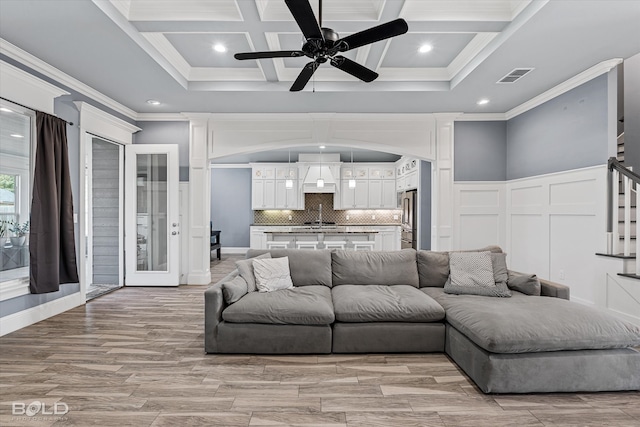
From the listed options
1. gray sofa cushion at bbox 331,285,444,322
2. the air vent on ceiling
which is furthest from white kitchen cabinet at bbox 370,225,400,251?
gray sofa cushion at bbox 331,285,444,322

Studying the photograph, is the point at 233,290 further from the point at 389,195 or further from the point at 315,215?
the point at 389,195

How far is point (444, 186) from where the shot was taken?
18.4 ft

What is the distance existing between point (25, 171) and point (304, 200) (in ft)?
22.3

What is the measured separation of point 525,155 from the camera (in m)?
5.08

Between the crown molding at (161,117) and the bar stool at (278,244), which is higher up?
the crown molding at (161,117)

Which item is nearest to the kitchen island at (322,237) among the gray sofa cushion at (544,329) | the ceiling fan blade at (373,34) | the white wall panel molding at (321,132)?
the white wall panel molding at (321,132)

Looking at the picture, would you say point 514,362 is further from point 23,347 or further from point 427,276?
point 23,347

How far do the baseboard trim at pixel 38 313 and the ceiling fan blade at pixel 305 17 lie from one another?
3936 mm

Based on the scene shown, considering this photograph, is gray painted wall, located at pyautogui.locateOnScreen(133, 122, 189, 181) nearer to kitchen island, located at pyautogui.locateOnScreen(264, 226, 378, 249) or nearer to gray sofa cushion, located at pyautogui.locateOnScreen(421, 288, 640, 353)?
kitchen island, located at pyautogui.locateOnScreen(264, 226, 378, 249)

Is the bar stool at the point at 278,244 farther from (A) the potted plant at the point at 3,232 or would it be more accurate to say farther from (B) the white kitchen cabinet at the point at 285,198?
(A) the potted plant at the point at 3,232

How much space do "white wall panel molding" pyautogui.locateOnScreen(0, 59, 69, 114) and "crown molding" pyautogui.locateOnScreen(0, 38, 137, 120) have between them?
0.07 m

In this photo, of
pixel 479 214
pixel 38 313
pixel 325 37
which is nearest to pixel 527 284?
pixel 479 214

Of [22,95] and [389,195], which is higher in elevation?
[22,95]

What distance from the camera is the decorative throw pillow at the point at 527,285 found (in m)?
3.15
